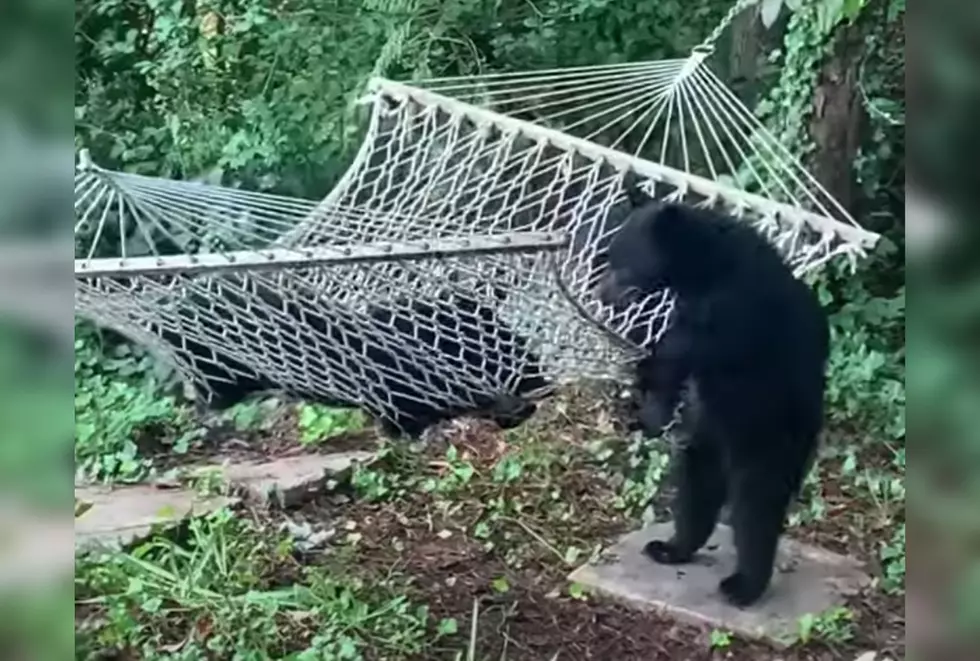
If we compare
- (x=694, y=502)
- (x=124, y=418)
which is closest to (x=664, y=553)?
(x=694, y=502)

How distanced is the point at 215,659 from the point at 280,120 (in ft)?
2.06

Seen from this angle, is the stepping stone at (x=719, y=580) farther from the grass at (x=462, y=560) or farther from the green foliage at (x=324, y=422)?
the green foliage at (x=324, y=422)

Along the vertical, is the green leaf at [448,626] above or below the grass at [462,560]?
below

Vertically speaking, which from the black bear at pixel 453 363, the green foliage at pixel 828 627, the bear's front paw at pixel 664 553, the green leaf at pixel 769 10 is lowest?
the green foliage at pixel 828 627

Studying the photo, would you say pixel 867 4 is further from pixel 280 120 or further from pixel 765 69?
pixel 280 120

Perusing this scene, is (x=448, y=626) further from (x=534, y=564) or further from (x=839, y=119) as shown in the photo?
(x=839, y=119)

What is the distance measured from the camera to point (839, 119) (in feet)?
4.85

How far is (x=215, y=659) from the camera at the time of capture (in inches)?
58.6

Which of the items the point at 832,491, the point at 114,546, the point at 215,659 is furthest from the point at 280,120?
the point at 832,491

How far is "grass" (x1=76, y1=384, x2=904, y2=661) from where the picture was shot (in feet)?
4.86

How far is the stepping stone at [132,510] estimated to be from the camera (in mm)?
1453

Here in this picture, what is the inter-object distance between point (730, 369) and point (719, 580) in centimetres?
25
